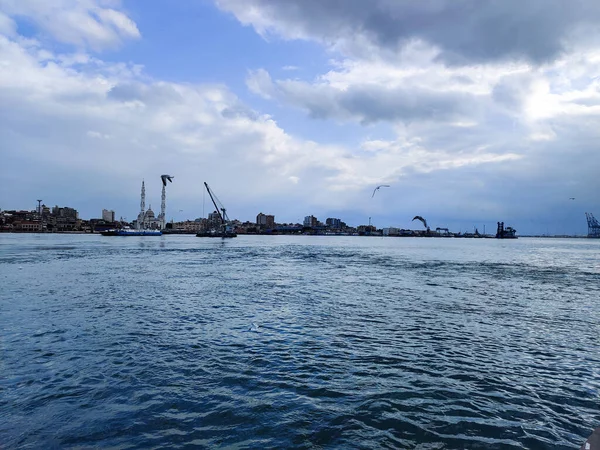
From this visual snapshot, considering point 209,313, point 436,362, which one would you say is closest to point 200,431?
point 436,362

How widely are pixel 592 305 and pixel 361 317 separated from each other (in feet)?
57.6

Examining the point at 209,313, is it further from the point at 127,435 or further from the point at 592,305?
the point at 592,305

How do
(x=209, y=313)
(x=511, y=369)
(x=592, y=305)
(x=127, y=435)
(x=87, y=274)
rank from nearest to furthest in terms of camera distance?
(x=127, y=435) → (x=511, y=369) → (x=209, y=313) → (x=592, y=305) → (x=87, y=274)

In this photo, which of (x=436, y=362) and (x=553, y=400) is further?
(x=436, y=362)

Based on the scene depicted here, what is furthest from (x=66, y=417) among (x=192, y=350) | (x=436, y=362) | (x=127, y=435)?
(x=436, y=362)

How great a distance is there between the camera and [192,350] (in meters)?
14.0

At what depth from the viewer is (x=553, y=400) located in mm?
10094

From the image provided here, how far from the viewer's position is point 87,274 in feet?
127

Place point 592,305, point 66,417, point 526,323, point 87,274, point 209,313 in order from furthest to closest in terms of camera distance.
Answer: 1. point 87,274
2. point 592,305
3. point 209,313
4. point 526,323
5. point 66,417

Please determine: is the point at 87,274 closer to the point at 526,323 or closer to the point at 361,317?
the point at 361,317

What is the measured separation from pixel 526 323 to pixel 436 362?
31.8ft

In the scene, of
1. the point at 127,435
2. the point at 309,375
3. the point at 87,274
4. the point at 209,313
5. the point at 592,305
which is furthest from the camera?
the point at 87,274

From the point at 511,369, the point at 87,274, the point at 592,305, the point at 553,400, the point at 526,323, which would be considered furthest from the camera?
the point at 87,274

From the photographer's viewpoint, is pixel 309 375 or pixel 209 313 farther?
pixel 209 313
